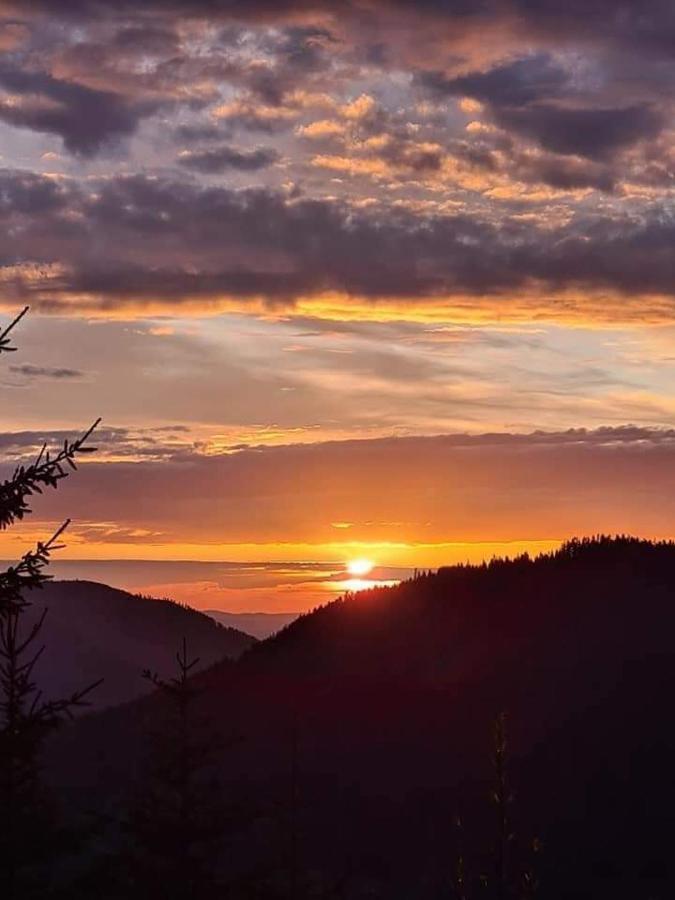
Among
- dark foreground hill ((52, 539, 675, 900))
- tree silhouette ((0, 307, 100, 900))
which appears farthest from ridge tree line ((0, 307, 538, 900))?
dark foreground hill ((52, 539, 675, 900))

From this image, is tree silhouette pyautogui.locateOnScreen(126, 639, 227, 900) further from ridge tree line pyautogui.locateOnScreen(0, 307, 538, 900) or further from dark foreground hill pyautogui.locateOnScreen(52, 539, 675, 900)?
dark foreground hill pyautogui.locateOnScreen(52, 539, 675, 900)

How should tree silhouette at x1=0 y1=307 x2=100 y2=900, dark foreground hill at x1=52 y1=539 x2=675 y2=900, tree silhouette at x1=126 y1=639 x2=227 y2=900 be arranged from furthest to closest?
dark foreground hill at x1=52 y1=539 x2=675 y2=900 < tree silhouette at x1=126 y1=639 x2=227 y2=900 < tree silhouette at x1=0 y1=307 x2=100 y2=900

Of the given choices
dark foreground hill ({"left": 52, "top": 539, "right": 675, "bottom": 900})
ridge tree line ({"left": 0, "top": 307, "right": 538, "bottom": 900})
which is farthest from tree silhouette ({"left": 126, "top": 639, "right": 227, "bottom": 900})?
dark foreground hill ({"left": 52, "top": 539, "right": 675, "bottom": 900})

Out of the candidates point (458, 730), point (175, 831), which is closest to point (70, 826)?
point (175, 831)

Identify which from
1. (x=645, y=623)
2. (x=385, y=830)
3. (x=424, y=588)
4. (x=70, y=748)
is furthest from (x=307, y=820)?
(x=70, y=748)

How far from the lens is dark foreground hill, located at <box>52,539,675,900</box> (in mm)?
54125

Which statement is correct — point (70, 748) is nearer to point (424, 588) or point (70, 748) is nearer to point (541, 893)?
point (424, 588)

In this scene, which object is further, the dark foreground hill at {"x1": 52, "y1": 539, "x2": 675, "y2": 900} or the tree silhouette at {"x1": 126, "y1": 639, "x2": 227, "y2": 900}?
the dark foreground hill at {"x1": 52, "y1": 539, "x2": 675, "y2": 900}

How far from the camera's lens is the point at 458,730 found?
67.9 metres

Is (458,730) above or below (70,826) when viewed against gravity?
above

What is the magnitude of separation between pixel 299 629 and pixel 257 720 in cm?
1348

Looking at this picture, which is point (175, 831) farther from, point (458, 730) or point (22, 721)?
point (458, 730)

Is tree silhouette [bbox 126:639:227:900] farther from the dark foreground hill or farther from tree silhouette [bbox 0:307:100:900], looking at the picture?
the dark foreground hill

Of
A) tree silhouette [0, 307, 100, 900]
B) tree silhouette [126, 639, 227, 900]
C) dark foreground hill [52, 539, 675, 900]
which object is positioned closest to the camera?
tree silhouette [0, 307, 100, 900]
